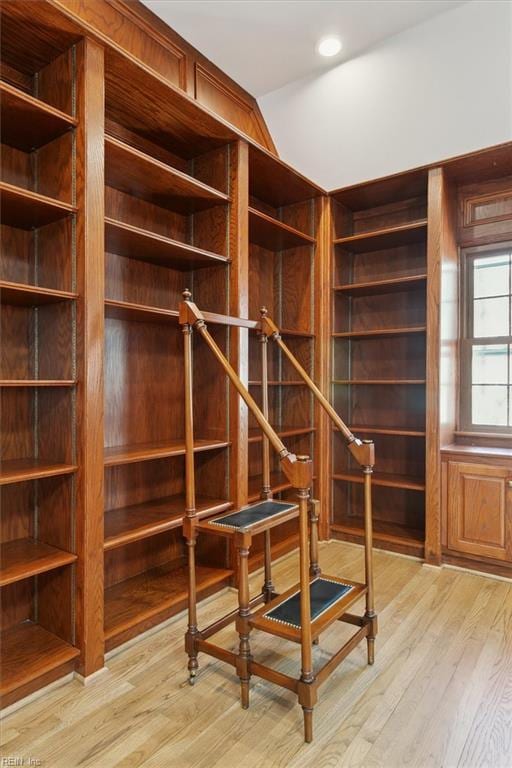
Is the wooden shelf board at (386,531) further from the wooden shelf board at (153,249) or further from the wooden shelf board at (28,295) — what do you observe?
the wooden shelf board at (28,295)

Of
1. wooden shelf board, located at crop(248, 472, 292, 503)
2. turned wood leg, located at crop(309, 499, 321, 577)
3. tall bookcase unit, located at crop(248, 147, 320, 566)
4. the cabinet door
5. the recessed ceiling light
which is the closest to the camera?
turned wood leg, located at crop(309, 499, 321, 577)

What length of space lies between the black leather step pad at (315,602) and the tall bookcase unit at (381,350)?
1.48m

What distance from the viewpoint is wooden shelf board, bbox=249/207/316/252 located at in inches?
120

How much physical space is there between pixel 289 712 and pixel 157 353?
192cm

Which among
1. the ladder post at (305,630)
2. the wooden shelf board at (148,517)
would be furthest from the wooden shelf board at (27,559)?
the ladder post at (305,630)

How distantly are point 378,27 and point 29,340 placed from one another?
102 inches

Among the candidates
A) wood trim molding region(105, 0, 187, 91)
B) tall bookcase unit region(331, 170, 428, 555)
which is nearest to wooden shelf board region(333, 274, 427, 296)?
tall bookcase unit region(331, 170, 428, 555)

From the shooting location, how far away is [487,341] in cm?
339

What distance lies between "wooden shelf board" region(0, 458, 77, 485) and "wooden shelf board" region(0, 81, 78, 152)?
142 cm

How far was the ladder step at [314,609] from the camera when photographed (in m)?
1.68

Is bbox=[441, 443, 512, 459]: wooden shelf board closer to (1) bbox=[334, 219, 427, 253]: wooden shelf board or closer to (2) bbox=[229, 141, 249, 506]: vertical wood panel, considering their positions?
(2) bbox=[229, 141, 249, 506]: vertical wood panel

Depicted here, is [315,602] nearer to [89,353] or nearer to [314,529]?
[314,529]

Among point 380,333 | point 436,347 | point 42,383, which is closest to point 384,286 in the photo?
point 380,333

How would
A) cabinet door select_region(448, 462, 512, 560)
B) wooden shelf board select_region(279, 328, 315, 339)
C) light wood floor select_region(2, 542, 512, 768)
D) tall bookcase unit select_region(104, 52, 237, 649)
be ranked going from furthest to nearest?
wooden shelf board select_region(279, 328, 315, 339) → cabinet door select_region(448, 462, 512, 560) → tall bookcase unit select_region(104, 52, 237, 649) → light wood floor select_region(2, 542, 512, 768)
